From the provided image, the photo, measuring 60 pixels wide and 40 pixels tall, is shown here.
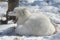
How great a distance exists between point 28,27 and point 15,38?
242 mm

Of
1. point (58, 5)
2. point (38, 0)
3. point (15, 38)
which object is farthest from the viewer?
point (38, 0)

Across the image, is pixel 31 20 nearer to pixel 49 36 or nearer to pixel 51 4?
pixel 49 36

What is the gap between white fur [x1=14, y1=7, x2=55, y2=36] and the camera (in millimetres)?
2932

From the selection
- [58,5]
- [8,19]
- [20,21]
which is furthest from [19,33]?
[58,5]

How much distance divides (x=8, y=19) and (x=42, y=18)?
118cm

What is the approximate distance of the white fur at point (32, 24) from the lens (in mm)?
2932

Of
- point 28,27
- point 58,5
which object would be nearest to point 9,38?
point 28,27

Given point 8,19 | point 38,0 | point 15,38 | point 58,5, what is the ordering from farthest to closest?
point 38,0 < point 58,5 < point 8,19 < point 15,38

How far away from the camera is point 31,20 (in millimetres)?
2971

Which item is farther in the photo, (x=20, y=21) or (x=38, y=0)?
(x=38, y=0)

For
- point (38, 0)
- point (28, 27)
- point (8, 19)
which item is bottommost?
point (38, 0)

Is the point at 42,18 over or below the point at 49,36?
over

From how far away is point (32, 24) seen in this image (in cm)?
293

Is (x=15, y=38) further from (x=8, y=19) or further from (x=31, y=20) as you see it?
(x=8, y=19)
